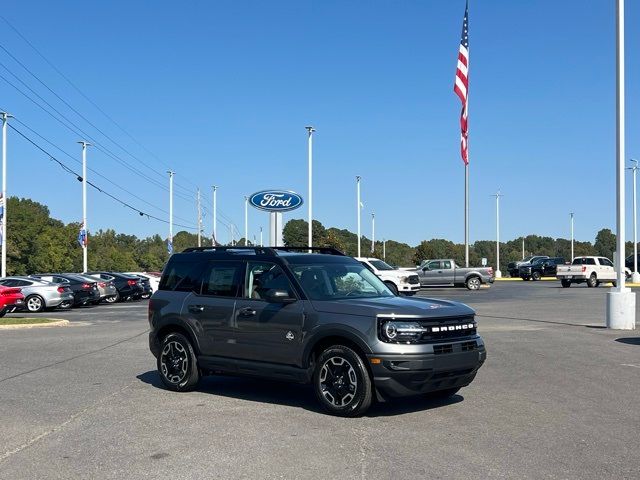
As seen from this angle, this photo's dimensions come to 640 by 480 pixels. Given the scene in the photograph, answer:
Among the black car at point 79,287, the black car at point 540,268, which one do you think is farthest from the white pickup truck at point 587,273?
the black car at point 79,287

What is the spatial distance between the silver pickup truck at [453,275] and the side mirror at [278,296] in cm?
3466

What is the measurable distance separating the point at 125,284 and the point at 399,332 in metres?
31.3

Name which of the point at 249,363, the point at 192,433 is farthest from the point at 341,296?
the point at 192,433

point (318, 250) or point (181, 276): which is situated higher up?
point (318, 250)

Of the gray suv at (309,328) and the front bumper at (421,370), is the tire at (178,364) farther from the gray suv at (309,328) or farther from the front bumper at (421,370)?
the front bumper at (421,370)

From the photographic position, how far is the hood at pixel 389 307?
26.6 feet

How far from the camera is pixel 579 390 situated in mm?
9758

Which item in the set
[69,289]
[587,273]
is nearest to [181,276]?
[69,289]

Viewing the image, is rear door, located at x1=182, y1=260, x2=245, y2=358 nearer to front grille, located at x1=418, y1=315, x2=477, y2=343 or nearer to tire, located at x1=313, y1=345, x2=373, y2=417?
tire, located at x1=313, y1=345, x2=373, y2=417

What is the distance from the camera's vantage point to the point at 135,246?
→ 16762 centimetres

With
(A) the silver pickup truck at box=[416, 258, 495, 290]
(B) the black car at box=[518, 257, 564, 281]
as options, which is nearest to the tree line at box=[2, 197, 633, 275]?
(B) the black car at box=[518, 257, 564, 281]

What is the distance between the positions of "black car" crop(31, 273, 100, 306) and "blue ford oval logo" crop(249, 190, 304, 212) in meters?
11.4

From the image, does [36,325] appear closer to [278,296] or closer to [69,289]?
[69,289]

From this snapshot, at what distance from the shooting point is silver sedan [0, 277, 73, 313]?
29.2 meters
